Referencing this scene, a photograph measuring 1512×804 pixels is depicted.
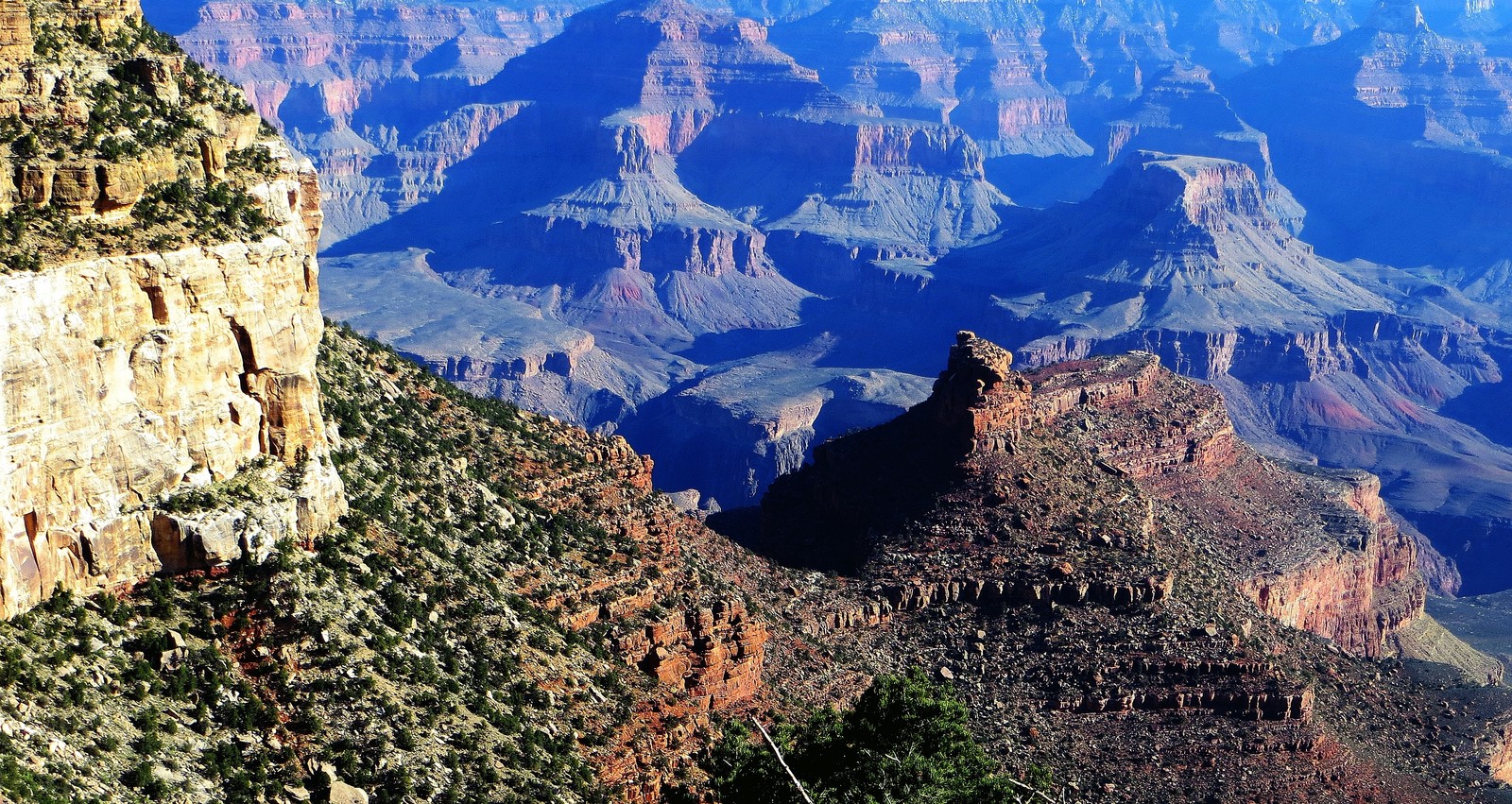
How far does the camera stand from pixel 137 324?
127ft

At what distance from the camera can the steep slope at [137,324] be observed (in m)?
36.8

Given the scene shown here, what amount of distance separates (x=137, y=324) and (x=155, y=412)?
1.98 m

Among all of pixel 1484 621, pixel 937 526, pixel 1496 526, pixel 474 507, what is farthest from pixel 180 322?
pixel 1496 526

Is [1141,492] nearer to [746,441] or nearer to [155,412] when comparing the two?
[155,412]

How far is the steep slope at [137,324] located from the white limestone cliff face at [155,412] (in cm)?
4

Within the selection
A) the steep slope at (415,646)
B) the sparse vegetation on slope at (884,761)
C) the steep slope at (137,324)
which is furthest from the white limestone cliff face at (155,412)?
the sparse vegetation on slope at (884,761)

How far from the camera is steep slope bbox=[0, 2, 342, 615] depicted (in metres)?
36.8

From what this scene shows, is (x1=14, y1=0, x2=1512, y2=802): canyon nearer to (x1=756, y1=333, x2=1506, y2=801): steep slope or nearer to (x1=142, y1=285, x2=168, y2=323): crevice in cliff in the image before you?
(x1=142, y1=285, x2=168, y2=323): crevice in cliff

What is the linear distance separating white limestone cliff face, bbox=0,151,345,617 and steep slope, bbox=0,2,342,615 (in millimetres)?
41

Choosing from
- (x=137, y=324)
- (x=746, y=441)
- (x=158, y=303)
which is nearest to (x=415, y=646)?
(x=158, y=303)

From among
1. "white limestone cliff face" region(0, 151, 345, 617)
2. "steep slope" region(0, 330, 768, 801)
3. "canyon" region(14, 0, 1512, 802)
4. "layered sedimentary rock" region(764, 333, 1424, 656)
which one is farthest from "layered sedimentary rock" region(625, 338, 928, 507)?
"white limestone cliff face" region(0, 151, 345, 617)

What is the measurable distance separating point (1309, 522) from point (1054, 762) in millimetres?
50142

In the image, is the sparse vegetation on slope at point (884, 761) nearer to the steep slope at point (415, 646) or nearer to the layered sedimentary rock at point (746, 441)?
the steep slope at point (415, 646)

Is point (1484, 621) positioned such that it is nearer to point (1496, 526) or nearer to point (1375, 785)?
point (1496, 526)
